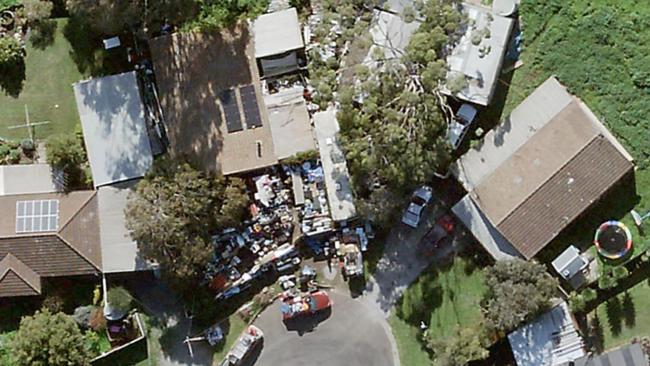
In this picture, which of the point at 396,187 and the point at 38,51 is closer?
the point at 396,187

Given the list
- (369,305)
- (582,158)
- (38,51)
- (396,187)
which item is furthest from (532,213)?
(38,51)

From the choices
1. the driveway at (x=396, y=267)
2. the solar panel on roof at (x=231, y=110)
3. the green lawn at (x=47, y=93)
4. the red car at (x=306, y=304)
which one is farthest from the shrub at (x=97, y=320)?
the driveway at (x=396, y=267)

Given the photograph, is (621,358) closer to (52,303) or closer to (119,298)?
(119,298)

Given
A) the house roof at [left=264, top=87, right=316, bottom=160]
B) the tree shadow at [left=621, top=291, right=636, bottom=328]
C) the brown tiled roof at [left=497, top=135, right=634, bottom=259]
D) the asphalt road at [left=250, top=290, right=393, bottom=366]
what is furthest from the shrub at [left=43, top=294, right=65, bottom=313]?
the tree shadow at [left=621, top=291, right=636, bottom=328]

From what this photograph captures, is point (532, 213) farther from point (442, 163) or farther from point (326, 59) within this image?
point (326, 59)

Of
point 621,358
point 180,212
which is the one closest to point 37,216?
point 180,212

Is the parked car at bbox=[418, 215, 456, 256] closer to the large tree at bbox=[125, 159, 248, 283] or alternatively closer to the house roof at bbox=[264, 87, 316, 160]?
the house roof at bbox=[264, 87, 316, 160]
